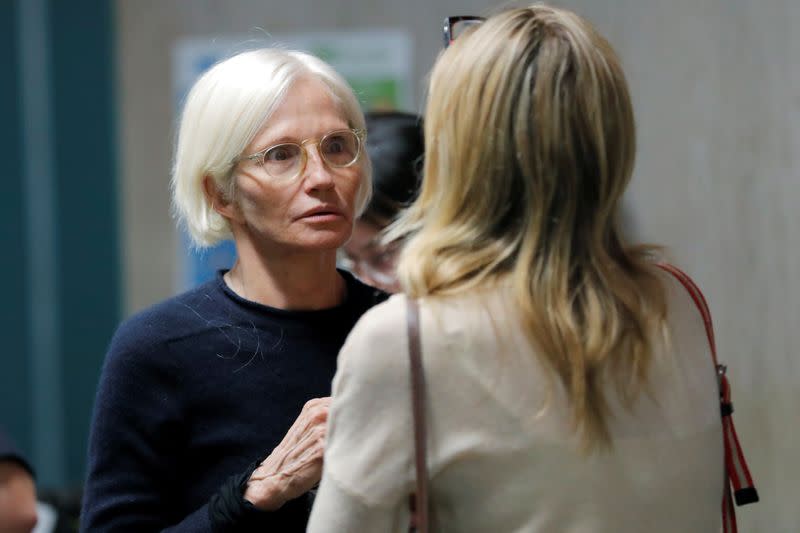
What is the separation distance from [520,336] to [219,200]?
0.79 m

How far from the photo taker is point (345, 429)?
1.53 meters

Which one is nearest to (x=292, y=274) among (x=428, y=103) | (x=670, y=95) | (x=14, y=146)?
(x=428, y=103)

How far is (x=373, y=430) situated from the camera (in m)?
1.51

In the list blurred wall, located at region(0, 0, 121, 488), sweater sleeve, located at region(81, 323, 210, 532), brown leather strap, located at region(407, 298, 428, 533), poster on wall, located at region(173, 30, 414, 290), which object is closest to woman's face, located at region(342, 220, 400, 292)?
sweater sleeve, located at region(81, 323, 210, 532)

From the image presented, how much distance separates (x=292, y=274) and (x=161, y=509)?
0.48 metres

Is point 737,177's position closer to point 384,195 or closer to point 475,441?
point 384,195

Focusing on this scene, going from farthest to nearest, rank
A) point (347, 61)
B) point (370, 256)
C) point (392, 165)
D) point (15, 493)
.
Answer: point (347, 61) < point (392, 165) < point (370, 256) < point (15, 493)

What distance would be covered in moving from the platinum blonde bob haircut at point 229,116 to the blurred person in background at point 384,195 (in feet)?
2.33

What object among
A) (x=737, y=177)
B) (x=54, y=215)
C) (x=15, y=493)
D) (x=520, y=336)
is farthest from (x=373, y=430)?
(x=54, y=215)

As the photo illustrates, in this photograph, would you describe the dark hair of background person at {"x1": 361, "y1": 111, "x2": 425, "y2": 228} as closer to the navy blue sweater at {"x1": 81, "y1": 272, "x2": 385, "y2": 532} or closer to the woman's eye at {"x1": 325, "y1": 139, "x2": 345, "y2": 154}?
the woman's eye at {"x1": 325, "y1": 139, "x2": 345, "y2": 154}

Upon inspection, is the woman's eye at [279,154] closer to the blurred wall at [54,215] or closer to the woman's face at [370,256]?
the woman's face at [370,256]

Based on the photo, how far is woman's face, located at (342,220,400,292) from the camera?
9.32ft

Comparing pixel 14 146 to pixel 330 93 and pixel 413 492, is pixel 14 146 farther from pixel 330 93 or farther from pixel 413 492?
pixel 413 492

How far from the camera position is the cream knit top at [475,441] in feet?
4.93
